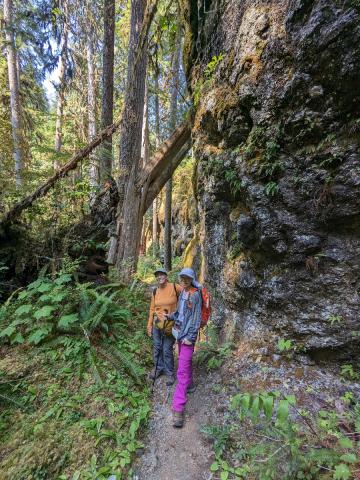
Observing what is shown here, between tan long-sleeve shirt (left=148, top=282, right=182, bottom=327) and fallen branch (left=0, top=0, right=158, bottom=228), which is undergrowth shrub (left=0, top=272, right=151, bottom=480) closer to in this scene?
tan long-sleeve shirt (left=148, top=282, right=182, bottom=327)

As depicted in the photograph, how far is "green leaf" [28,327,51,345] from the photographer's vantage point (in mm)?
4789

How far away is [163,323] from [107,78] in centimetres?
778

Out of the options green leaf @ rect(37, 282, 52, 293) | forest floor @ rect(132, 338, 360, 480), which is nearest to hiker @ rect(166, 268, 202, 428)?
forest floor @ rect(132, 338, 360, 480)

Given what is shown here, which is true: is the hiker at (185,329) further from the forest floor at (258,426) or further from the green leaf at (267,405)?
the green leaf at (267,405)

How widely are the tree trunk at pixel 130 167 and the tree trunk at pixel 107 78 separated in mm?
537

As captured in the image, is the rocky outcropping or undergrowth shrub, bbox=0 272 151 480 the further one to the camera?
the rocky outcropping

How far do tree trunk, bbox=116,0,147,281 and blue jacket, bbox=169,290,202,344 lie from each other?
12.2 ft

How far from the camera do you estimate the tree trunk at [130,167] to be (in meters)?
7.66

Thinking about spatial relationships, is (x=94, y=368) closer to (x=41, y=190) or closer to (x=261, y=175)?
(x=261, y=175)

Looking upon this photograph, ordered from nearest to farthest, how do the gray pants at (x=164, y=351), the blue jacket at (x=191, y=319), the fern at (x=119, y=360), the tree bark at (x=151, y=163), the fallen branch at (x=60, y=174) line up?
the blue jacket at (x=191, y=319)
the fern at (x=119, y=360)
the gray pants at (x=164, y=351)
the fallen branch at (x=60, y=174)
the tree bark at (x=151, y=163)

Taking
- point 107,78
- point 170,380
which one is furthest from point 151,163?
point 170,380

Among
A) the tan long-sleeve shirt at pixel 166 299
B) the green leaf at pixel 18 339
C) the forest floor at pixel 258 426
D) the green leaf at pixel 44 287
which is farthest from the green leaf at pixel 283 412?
the green leaf at pixel 44 287

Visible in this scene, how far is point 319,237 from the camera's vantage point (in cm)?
415

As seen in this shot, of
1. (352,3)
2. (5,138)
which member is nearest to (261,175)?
(352,3)
